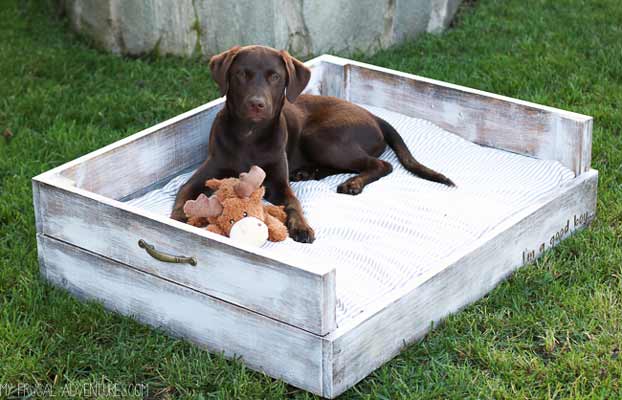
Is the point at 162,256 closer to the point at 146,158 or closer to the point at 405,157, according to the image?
the point at 146,158

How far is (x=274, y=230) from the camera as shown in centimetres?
407

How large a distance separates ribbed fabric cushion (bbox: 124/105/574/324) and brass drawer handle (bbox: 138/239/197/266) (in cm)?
35

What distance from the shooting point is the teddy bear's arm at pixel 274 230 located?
13.4ft

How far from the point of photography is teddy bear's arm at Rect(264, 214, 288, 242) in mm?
4070

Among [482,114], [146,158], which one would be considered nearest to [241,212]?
[146,158]

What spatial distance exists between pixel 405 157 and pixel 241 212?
46.0 inches

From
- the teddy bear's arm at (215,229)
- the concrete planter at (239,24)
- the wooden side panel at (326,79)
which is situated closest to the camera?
the teddy bear's arm at (215,229)

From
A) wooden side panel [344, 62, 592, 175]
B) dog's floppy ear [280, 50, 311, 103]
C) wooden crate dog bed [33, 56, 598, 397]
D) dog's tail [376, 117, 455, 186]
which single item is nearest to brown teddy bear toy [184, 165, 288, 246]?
wooden crate dog bed [33, 56, 598, 397]

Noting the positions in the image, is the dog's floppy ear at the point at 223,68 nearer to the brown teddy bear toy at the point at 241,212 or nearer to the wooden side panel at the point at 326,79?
the brown teddy bear toy at the point at 241,212

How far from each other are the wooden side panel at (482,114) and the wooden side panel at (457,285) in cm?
20

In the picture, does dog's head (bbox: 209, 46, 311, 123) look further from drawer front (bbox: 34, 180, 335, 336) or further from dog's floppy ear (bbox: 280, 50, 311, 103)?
drawer front (bbox: 34, 180, 335, 336)

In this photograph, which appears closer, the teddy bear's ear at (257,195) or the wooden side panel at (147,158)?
the teddy bear's ear at (257,195)

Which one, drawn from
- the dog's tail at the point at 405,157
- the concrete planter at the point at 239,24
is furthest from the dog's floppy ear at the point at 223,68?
the concrete planter at the point at 239,24

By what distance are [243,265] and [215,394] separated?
421mm
